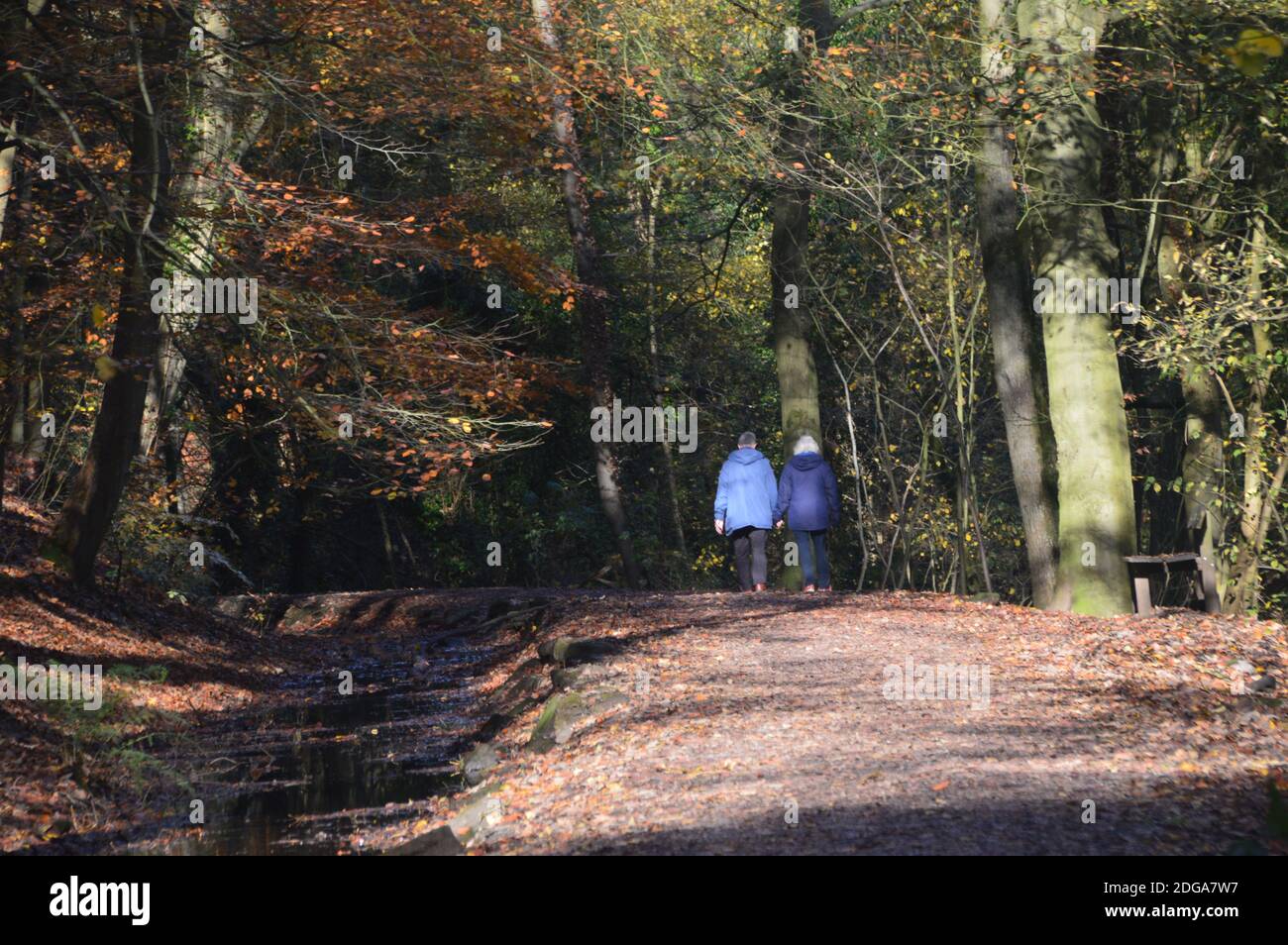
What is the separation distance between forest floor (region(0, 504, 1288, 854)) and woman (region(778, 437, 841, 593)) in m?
1.26

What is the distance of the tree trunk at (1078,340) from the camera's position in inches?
560

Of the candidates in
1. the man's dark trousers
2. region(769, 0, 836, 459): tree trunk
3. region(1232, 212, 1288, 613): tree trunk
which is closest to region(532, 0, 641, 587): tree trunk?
region(769, 0, 836, 459): tree trunk

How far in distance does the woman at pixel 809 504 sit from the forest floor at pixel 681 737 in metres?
1.26

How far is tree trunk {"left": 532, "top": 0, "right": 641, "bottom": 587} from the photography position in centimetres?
2158

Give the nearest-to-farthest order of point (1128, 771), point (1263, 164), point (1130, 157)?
point (1128, 771), point (1263, 164), point (1130, 157)

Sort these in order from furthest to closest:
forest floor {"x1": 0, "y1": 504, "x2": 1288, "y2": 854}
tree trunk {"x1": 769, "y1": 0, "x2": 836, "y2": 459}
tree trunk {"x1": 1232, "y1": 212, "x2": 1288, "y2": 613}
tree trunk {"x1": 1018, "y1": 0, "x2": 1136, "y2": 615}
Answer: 1. tree trunk {"x1": 769, "y1": 0, "x2": 836, "y2": 459}
2. tree trunk {"x1": 1232, "y1": 212, "x2": 1288, "y2": 613}
3. tree trunk {"x1": 1018, "y1": 0, "x2": 1136, "y2": 615}
4. forest floor {"x1": 0, "y1": 504, "x2": 1288, "y2": 854}

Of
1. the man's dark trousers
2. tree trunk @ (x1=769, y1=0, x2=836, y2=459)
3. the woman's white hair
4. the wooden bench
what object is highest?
tree trunk @ (x1=769, y1=0, x2=836, y2=459)

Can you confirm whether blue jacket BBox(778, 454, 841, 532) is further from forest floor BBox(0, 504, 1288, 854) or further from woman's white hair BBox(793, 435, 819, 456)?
forest floor BBox(0, 504, 1288, 854)

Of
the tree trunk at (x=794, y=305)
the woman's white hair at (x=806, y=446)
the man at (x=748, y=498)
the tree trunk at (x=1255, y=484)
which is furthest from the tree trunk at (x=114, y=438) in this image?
the tree trunk at (x=1255, y=484)

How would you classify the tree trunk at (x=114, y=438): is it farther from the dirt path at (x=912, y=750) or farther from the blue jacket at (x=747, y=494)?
the blue jacket at (x=747, y=494)
